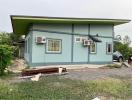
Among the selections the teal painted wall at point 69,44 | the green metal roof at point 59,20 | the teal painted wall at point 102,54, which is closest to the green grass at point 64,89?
the green metal roof at point 59,20

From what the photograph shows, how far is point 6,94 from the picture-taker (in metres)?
12.0

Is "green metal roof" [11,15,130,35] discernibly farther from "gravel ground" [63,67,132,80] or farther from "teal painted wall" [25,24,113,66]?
"gravel ground" [63,67,132,80]

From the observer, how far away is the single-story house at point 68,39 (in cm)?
2367

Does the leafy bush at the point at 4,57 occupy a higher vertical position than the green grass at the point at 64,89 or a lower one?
higher

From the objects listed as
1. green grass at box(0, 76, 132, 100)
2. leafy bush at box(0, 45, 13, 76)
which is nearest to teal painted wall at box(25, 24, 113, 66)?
leafy bush at box(0, 45, 13, 76)

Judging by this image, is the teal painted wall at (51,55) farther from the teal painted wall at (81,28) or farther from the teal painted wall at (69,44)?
the teal painted wall at (81,28)

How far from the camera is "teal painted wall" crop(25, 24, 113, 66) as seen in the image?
23.8 metres

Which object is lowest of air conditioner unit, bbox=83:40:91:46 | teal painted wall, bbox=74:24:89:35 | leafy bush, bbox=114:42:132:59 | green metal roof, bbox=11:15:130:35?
leafy bush, bbox=114:42:132:59

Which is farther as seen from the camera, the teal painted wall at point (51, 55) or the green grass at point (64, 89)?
the teal painted wall at point (51, 55)

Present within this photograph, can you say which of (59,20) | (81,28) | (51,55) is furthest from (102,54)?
(59,20)

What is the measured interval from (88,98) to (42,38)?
Result: 40.2 feet

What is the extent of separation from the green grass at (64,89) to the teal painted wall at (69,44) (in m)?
8.13

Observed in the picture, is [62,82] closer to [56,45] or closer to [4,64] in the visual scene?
[4,64]

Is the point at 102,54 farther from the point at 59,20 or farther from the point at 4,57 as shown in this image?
the point at 4,57
